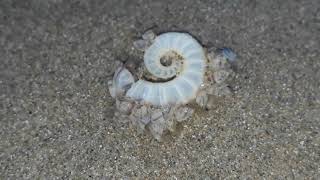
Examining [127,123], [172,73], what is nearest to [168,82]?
[172,73]

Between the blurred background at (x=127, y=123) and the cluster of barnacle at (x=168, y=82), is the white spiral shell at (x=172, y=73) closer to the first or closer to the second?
the cluster of barnacle at (x=168, y=82)

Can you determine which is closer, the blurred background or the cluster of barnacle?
the blurred background

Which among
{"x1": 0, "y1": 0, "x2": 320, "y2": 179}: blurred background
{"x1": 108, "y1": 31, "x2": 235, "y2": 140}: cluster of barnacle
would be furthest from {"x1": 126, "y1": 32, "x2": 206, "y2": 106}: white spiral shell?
{"x1": 0, "y1": 0, "x2": 320, "y2": 179}: blurred background

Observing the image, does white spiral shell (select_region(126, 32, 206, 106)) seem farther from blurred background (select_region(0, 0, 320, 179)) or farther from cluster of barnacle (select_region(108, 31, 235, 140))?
blurred background (select_region(0, 0, 320, 179))

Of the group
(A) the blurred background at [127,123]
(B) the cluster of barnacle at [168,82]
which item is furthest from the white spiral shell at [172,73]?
(A) the blurred background at [127,123]

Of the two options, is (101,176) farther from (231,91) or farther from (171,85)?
(231,91)

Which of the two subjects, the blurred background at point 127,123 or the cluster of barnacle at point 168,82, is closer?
the blurred background at point 127,123

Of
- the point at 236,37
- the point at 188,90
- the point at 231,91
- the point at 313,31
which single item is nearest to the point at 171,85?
the point at 188,90
